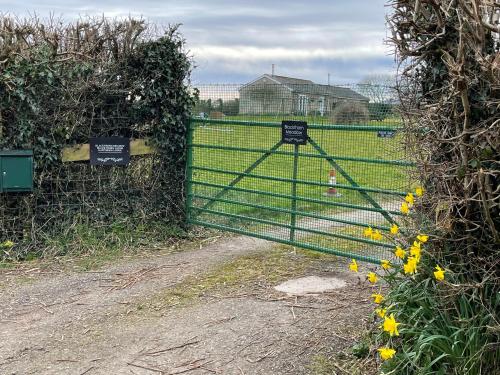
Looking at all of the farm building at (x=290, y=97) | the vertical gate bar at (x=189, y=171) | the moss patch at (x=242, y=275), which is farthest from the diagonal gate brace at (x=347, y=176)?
the vertical gate bar at (x=189, y=171)

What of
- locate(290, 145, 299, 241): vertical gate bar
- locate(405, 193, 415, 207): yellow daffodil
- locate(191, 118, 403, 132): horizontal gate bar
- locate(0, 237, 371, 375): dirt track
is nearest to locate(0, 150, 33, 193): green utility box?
locate(0, 237, 371, 375): dirt track

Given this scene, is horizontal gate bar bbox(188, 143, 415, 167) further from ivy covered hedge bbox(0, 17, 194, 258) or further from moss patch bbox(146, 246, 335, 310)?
moss patch bbox(146, 246, 335, 310)

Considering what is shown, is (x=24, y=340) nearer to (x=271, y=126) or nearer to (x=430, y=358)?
(x=430, y=358)

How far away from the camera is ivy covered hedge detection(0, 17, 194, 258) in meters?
6.74

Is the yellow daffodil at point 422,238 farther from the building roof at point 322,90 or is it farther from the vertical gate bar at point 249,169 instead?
the vertical gate bar at point 249,169

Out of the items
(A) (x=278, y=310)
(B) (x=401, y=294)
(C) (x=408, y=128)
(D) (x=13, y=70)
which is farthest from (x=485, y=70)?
(D) (x=13, y=70)

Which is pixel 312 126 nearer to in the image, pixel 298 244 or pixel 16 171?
pixel 298 244

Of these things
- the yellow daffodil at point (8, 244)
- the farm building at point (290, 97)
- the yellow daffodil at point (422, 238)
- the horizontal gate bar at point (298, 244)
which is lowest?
the yellow daffodil at point (8, 244)

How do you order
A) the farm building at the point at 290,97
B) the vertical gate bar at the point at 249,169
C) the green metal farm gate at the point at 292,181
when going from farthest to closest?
the vertical gate bar at the point at 249,169 → the farm building at the point at 290,97 → the green metal farm gate at the point at 292,181

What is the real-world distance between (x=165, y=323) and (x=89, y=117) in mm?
3606

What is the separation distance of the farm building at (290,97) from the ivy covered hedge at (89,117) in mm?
970

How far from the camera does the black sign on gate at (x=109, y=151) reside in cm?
736

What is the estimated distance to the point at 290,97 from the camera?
7.01 metres

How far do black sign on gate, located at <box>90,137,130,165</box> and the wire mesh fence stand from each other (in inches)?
37.8
